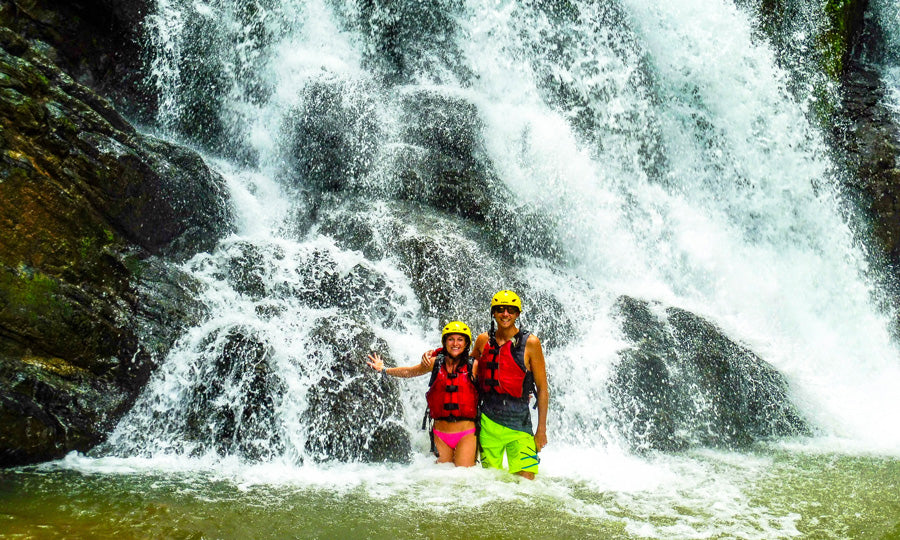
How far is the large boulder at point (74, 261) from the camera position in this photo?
5824mm

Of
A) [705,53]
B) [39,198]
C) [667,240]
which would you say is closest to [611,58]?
[705,53]

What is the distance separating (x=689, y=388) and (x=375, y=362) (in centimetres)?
452

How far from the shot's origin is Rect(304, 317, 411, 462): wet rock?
6.22 metres

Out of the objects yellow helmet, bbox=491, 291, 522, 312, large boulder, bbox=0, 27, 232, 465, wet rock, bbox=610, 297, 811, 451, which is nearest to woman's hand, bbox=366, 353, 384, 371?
yellow helmet, bbox=491, 291, 522, 312

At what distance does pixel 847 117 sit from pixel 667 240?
6.42m

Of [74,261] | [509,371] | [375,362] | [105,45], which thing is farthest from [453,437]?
[105,45]

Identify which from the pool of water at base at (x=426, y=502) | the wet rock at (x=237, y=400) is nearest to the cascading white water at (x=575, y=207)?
the wet rock at (x=237, y=400)

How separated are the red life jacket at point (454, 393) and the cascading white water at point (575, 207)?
845 millimetres

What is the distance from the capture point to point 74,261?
6609mm

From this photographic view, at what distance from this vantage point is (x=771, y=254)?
12.2 meters

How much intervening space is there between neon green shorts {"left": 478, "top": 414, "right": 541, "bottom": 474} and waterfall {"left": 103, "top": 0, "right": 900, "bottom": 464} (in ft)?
4.20

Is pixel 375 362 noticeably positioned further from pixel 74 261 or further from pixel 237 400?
pixel 74 261

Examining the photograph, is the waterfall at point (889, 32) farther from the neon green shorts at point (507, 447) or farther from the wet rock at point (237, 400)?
the wet rock at point (237, 400)

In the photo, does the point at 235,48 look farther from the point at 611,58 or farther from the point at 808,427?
the point at 808,427
